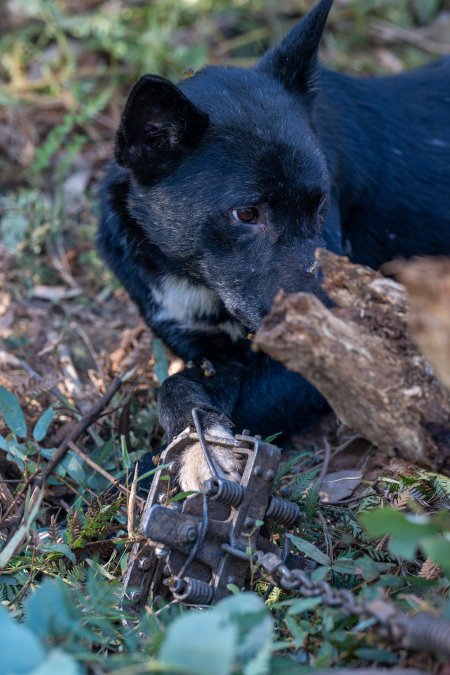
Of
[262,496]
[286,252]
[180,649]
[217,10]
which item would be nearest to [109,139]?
[217,10]

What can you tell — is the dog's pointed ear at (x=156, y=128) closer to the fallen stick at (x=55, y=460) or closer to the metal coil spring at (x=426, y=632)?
the fallen stick at (x=55, y=460)

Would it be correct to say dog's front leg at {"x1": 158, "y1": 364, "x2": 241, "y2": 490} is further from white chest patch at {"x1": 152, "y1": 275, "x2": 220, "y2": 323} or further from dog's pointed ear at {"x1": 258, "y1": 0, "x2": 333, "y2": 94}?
dog's pointed ear at {"x1": 258, "y1": 0, "x2": 333, "y2": 94}

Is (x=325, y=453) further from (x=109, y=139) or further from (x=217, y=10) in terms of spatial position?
(x=217, y=10)

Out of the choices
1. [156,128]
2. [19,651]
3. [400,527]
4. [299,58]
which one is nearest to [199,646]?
[19,651]

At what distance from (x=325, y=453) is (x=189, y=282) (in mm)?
894

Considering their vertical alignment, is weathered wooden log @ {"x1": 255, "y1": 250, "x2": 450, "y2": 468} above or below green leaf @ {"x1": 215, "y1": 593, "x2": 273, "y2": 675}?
above

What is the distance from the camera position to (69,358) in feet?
13.5

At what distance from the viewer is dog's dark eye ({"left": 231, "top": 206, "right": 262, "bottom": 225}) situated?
3.13m

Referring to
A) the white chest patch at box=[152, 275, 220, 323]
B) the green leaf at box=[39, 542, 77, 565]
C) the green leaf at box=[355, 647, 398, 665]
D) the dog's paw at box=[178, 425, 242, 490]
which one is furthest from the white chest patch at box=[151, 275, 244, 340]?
the green leaf at box=[355, 647, 398, 665]

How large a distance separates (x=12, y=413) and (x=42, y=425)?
0.13 m

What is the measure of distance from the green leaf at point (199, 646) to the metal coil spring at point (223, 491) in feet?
2.13

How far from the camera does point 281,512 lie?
2502mm

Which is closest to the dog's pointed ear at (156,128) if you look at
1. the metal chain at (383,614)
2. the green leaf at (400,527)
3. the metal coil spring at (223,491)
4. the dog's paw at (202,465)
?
the dog's paw at (202,465)

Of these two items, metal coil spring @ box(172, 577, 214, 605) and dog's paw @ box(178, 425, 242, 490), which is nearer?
metal coil spring @ box(172, 577, 214, 605)
